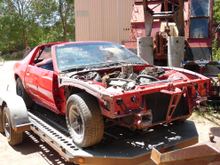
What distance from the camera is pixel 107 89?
4344 millimetres

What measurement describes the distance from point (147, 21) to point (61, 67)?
4648 millimetres

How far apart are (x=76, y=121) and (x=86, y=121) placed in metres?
0.37

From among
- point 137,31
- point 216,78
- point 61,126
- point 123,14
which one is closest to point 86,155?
point 61,126

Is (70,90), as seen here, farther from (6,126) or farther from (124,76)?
(6,126)

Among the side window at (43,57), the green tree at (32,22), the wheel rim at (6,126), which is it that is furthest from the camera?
the green tree at (32,22)

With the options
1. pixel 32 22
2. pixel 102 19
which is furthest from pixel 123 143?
pixel 32 22

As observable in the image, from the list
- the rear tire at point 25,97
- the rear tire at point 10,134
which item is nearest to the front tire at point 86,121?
the rear tire at point 10,134

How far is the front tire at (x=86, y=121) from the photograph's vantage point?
4.38 metres

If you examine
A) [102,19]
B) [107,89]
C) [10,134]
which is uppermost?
[102,19]

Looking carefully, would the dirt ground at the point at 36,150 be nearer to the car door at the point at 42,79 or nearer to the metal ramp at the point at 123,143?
the metal ramp at the point at 123,143

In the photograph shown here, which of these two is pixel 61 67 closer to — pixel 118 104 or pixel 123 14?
pixel 118 104

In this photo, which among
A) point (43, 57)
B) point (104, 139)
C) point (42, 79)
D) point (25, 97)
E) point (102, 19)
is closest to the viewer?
point (104, 139)

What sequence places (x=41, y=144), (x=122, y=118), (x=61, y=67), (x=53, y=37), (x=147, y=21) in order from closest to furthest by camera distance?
(x=122, y=118)
(x=61, y=67)
(x=41, y=144)
(x=147, y=21)
(x=53, y=37)

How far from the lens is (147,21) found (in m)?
9.62
